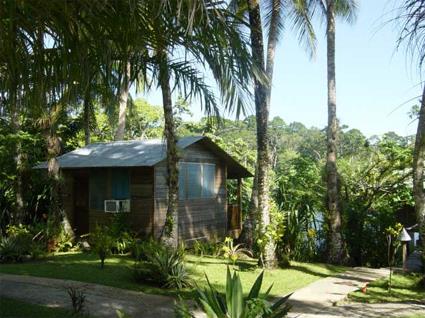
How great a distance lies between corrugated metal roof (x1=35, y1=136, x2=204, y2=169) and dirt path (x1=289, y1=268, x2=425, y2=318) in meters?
6.77

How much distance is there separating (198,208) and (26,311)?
10.6 meters

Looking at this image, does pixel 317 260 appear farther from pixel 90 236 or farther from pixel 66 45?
pixel 66 45

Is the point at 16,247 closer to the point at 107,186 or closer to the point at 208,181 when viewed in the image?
the point at 107,186

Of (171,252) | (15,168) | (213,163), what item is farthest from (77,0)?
(213,163)

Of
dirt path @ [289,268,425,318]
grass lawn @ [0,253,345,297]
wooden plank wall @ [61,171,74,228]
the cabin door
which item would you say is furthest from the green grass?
the cabin door

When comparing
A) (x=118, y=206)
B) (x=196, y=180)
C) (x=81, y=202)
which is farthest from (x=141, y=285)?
(x=81, y=202)

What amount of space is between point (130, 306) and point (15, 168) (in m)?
9.79

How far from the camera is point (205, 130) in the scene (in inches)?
1202

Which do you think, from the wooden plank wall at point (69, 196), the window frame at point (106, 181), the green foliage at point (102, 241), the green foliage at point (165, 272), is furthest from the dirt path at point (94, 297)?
the wooden plank wall at point (69, 196)

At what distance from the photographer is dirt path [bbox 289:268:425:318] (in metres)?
8.01

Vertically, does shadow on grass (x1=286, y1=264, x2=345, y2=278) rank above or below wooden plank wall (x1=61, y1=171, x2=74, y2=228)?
below

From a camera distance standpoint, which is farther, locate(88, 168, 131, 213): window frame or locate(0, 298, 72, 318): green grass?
locate(88, 168, 131, 213): window frame

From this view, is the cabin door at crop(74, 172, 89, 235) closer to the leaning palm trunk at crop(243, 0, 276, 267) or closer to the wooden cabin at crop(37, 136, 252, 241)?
the wooden cabin at crop(37, 136, 252, 241)

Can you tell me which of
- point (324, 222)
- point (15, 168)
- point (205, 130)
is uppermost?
point (205, 130)
